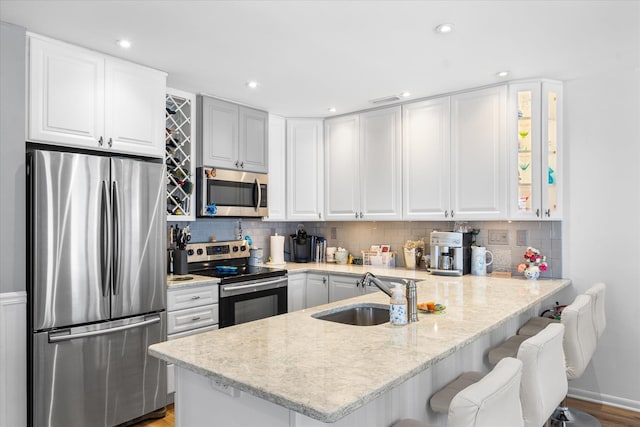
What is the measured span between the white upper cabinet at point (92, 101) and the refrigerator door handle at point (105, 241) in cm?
38

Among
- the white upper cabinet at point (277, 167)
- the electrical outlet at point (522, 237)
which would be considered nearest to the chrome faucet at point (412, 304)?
the electrical outlet at point (522, 237)

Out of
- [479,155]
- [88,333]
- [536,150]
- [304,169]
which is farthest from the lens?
[304,169]

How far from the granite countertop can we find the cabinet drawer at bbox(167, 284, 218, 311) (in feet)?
4.35

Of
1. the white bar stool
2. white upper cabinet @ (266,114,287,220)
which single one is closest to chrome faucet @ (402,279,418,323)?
the white bar stool

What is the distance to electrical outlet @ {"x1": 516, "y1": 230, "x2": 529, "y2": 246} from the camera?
3609mm

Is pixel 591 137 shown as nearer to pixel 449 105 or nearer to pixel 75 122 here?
pixel 449 105

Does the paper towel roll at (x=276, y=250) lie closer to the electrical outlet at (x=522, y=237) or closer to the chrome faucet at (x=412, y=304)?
the electrical outlet at (x=522, y=237)

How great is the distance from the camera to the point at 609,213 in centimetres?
324

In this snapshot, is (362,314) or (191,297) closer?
(362,314)

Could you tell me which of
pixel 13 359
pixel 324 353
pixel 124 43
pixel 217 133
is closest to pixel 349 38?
pixel 124 43

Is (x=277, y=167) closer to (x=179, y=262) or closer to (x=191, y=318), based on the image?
(x=179, y=262)

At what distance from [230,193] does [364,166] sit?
1370 mm

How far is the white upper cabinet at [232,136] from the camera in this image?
12.3ft

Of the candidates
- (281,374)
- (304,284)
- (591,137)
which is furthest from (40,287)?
(591,137)
